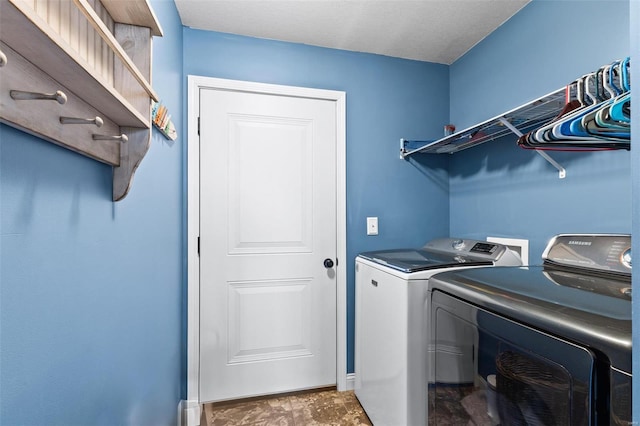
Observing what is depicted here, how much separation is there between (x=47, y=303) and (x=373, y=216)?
1796 mm

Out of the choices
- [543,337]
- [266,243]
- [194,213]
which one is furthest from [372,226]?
[543,337]

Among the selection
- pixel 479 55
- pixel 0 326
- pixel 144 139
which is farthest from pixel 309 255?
pixel 479 55

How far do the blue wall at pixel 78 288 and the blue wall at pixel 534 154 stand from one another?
6.17 ft

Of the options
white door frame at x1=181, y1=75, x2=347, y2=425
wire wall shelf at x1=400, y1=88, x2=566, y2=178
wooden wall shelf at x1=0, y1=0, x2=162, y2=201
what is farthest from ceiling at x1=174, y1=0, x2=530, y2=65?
wooden wall shelf at x1=0, y1=0, x2=162, y2=201

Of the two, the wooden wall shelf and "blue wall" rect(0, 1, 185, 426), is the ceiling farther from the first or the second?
the wooden wall shelf

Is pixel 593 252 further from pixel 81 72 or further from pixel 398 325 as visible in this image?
pixel 81 72

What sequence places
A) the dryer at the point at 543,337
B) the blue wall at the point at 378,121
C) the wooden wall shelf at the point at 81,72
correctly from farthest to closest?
the blue wall at the point at 378,121 < the dryer at the point at 543,337 < the wooden wall shelf at the point at 81,72

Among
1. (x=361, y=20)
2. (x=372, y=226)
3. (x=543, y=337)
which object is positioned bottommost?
(x=543, y=337)

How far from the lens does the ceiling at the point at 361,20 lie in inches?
64.5

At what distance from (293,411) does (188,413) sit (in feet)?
2.06

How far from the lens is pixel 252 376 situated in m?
1.91

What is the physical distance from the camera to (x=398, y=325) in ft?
4.62

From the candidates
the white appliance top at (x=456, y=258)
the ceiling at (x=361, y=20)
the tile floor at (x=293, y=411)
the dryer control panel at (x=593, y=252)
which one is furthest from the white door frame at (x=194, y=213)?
the dryer control panel at (x=593, y=252)

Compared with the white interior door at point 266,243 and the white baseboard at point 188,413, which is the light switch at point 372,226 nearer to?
the white interior door at point 266,243
